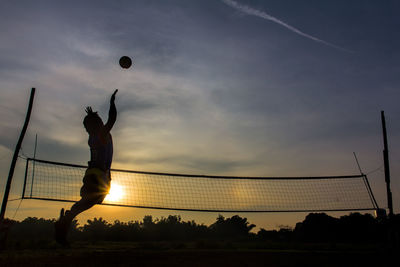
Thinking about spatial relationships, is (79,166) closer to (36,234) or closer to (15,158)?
(15,158)

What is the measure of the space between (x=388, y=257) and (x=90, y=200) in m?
6.80

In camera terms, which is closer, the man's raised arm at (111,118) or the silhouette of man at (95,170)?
the silhouette of man at (95,170)

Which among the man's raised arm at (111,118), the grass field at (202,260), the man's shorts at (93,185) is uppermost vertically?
the man's raised arm at (111,118)

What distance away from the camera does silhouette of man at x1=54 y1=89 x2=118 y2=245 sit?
5.11m

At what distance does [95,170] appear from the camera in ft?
17.4

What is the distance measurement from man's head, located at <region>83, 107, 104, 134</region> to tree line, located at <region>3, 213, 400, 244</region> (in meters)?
30.5

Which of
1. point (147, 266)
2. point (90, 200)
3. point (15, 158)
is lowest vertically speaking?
point (147, 266)

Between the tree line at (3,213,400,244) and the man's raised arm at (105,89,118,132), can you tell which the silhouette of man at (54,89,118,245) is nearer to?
the man's raised arm at (105,89,118,132)

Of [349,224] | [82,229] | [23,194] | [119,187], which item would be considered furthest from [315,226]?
[82,229]

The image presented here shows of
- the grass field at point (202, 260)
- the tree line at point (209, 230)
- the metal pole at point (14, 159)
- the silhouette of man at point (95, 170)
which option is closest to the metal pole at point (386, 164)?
the grass field at point (202, 260)

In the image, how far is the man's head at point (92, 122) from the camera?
5.58 metres

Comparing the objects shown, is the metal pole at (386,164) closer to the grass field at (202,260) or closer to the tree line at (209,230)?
the grass field at (202,260)

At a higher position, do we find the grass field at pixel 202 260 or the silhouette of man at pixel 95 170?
the silhouette of man at pixel 95 170

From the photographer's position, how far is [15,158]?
380 inches
